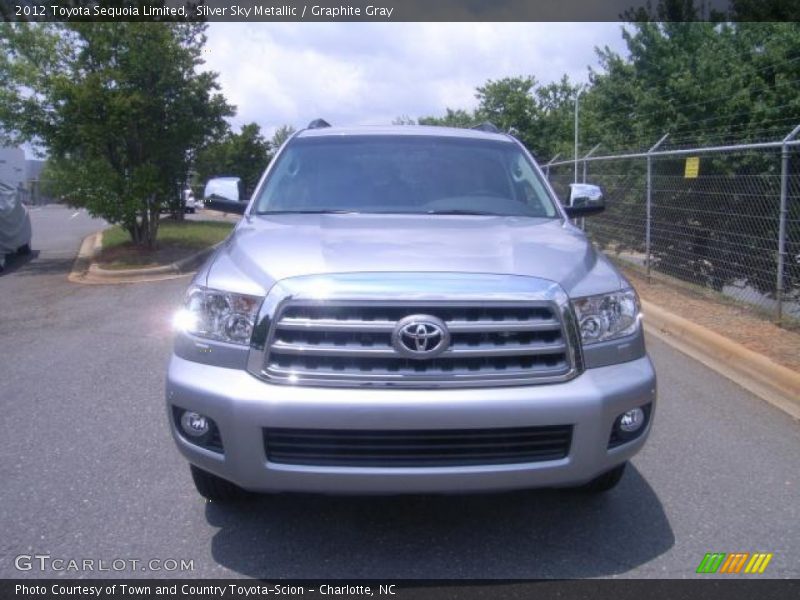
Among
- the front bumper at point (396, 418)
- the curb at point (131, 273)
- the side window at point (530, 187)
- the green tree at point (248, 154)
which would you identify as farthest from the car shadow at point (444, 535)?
the green tree at point (248, 154)

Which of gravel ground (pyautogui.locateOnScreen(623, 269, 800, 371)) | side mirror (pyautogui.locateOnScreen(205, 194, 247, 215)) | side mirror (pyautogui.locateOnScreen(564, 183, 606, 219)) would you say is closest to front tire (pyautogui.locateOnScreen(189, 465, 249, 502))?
side mirror (pyautogui.locateOnScreen(205, 194, 247, 215))

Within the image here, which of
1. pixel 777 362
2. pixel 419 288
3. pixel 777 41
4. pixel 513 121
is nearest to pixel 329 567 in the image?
pixel 419 288

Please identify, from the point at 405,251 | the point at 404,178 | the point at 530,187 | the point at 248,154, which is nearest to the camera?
the point at 405,251

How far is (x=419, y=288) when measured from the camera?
295 centimetres

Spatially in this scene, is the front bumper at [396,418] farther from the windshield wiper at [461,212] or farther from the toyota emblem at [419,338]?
the windshield wiper at [461,212]

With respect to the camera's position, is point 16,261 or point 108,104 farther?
point 16,261

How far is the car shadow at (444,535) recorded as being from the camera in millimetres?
3111

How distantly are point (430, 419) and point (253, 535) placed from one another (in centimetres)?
115

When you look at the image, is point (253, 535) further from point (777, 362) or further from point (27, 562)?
point (777, 362)

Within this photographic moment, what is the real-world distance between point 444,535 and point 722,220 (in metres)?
6.96

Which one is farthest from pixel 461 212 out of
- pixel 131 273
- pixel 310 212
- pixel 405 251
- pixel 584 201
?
pixel 131 273

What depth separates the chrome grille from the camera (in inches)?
115

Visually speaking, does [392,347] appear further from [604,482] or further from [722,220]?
[722,220]

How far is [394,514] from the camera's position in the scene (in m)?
3.57
